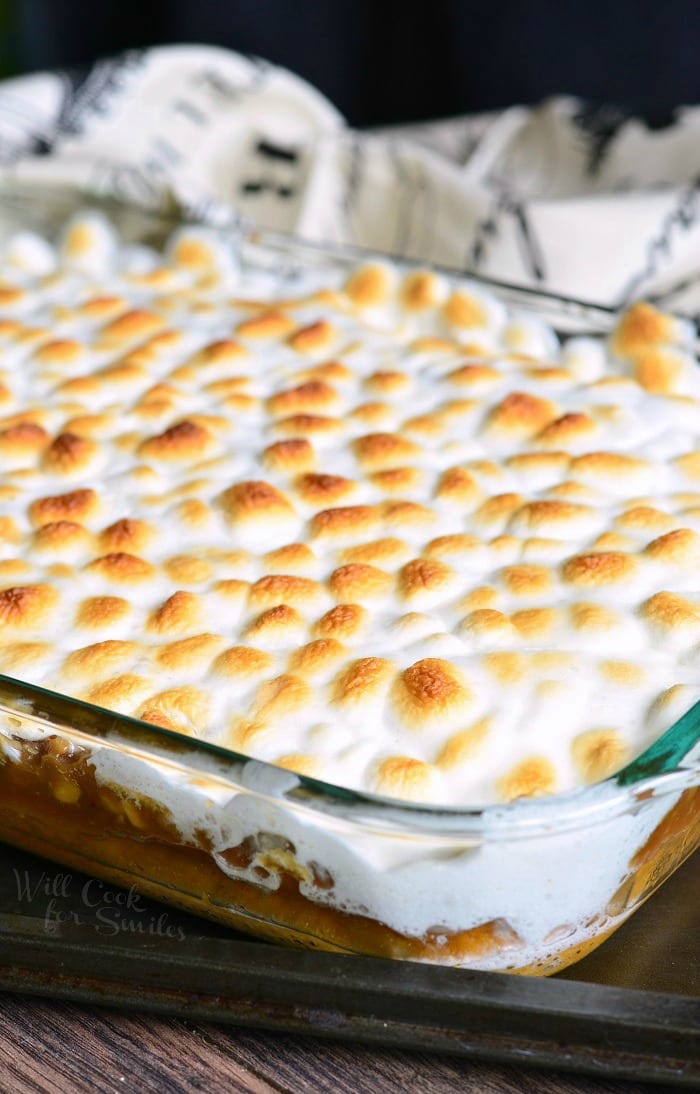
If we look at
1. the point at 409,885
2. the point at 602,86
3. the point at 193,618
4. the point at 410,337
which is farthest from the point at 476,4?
the point at 409,885

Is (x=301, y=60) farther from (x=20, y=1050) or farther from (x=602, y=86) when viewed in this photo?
(x=20, y=1050)

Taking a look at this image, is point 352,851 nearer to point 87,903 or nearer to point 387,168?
point 87,903

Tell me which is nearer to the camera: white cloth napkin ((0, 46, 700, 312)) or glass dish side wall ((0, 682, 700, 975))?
glass dish side wall ((0, 682, 700, 975))


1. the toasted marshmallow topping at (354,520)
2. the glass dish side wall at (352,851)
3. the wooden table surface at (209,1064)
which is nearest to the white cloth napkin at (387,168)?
the toasted marshmallow topping at (354,520)

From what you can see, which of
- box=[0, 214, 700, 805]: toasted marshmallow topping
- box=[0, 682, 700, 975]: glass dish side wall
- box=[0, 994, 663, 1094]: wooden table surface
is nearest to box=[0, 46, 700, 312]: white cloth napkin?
box=[0, 214, 700, 805]: toasted marshmallow topping

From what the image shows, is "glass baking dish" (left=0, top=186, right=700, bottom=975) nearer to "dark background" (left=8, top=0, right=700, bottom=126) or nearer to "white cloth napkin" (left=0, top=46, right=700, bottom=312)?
"white cloth napkin" (left=0, top=46, right=700, bottom=312)

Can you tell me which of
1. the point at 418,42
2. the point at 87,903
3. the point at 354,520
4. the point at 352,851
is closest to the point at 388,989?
the point at 352,851
